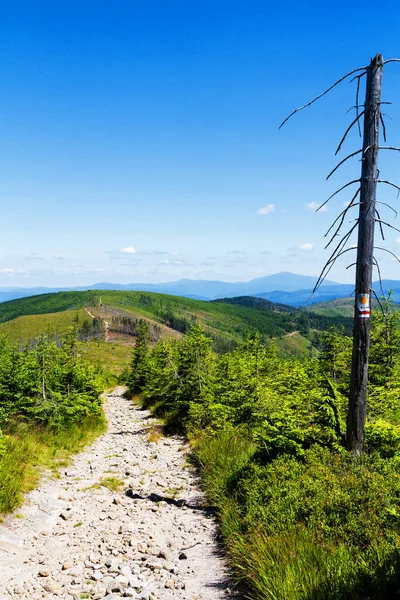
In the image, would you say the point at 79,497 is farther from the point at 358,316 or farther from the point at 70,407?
the point at 358,316

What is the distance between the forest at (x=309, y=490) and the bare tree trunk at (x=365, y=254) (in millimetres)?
701

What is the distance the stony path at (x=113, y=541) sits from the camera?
17.9 feet

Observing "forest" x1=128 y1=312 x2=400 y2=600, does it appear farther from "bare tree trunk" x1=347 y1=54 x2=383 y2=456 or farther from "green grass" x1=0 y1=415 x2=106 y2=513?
"green grass" x1=0 y1=415 x2=106 y2=513

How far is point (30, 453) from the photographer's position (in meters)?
11.1

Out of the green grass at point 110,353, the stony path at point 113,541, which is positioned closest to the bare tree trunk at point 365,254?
the stony path at point 113,541

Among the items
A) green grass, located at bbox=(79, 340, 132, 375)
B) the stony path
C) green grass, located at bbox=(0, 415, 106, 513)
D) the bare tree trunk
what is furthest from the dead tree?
green grass, located at bbox=(79, 340, 132, 375)

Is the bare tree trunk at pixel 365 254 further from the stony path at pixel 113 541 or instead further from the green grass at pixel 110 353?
the green grass at pixel 110 353

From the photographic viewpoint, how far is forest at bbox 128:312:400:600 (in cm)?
447

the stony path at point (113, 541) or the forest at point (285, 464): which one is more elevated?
the forest at point (285, 464)

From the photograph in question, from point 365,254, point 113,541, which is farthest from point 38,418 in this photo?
point 365,254

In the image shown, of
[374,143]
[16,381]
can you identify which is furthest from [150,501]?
[374,143]

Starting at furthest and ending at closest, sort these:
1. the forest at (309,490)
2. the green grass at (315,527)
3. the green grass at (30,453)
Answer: the green grass at (30,453) → the forest at (309,490) → the green grass at (315,527)

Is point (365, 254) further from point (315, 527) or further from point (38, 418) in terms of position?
point (38, 418)

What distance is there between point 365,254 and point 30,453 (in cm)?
1120
